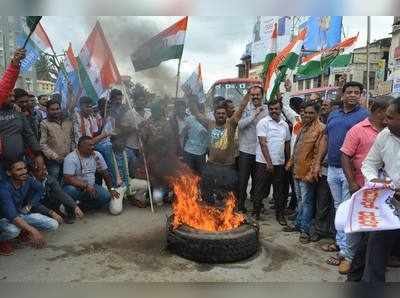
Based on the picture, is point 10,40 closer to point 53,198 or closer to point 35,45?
point 35,45

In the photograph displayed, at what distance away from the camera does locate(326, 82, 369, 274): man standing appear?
417cm

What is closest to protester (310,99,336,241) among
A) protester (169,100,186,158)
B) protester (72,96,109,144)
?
protester (169,100,186,158)

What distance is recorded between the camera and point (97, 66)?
5.94 metres

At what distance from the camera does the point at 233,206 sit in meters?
4.71

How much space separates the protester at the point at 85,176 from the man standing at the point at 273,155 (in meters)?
2.13

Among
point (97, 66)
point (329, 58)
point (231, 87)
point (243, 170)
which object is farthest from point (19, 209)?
point (231, 87)

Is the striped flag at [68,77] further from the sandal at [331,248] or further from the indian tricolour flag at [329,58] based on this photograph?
the sandal at [331,248]

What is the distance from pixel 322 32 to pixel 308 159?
4596mm

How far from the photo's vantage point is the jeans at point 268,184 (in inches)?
217

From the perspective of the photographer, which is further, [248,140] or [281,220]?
[248,140]

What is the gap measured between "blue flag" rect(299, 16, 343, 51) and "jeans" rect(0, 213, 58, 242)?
6057 mm

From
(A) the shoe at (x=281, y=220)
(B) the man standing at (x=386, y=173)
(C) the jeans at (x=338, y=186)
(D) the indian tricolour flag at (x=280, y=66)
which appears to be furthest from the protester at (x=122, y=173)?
(B) the man standing at (x=386, y=173)

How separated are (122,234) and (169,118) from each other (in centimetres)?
238

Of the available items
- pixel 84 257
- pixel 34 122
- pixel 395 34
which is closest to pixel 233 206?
pixel 84 257
